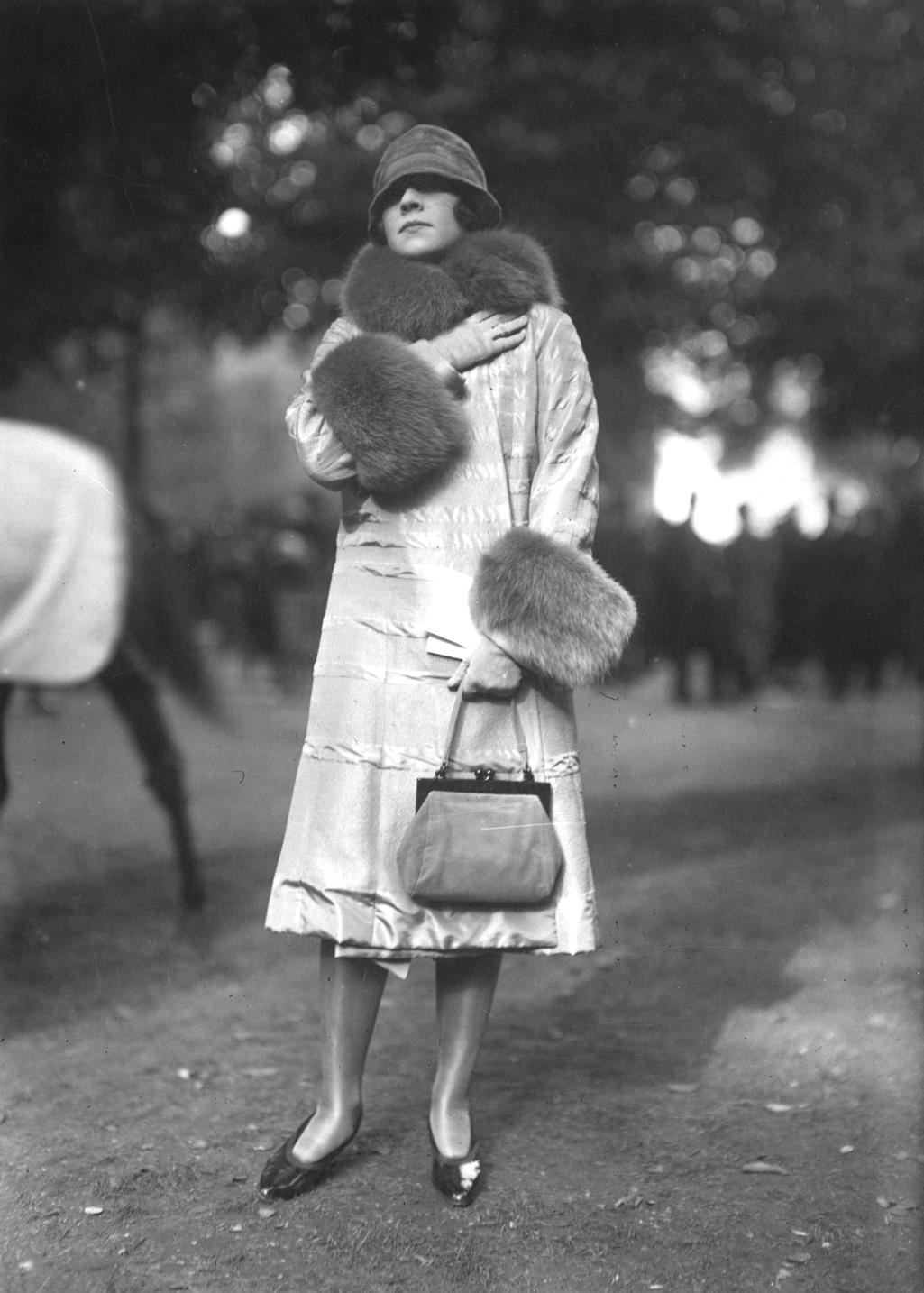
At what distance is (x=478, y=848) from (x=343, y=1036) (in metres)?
0.53

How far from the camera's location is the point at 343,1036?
310 centimetres

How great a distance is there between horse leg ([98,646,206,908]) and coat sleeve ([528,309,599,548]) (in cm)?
218

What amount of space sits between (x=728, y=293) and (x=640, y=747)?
3.70 metres

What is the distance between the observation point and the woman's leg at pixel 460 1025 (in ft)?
10.3

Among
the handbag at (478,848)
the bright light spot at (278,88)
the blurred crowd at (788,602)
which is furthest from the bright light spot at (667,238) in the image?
the blurred crowd at (788,602)

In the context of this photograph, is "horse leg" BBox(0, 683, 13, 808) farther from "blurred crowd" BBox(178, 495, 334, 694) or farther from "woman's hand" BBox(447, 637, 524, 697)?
"blurred crowd" BBox(178, 495, 334, 694)

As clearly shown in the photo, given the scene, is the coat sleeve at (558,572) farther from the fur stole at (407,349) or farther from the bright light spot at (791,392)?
the bright light spot at (791,392)

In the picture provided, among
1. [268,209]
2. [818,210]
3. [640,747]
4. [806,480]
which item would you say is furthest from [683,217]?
[806,480]

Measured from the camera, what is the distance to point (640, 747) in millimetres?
9305

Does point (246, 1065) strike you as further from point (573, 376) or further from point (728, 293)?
point (728, 293)

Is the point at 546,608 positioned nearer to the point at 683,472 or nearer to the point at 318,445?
the point at 318,445

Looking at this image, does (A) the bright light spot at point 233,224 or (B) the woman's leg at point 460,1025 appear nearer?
(B) the woman's leg at point 460,1025

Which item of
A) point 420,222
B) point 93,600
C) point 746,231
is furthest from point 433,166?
point 746,231

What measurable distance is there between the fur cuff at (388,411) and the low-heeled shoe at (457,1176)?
4.45 feet
